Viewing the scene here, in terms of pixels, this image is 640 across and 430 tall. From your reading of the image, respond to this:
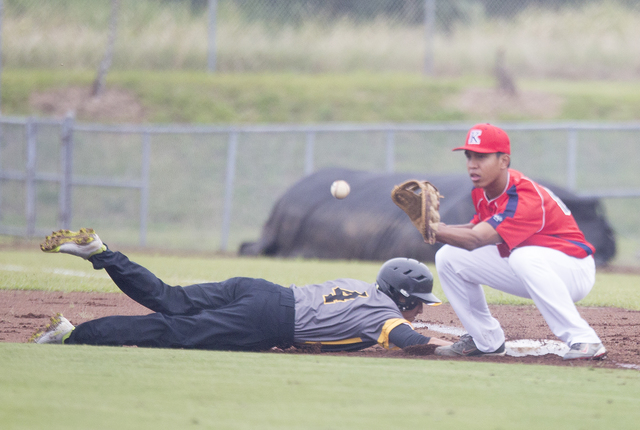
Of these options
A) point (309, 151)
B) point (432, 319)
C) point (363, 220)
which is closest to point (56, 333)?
point (432, 319)

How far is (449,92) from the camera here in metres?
17.8

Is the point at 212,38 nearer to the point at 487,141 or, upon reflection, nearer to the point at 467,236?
the point at 487,141

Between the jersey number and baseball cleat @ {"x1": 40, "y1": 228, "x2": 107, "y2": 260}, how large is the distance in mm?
1282

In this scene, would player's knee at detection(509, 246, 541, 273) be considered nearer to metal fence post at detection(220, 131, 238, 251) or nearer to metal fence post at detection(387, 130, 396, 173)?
metal fence post at detection(387, 130, 396, 173)

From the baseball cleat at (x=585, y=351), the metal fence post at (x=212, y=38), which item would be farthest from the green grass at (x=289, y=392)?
the metal fence post at (x=212, y=38)

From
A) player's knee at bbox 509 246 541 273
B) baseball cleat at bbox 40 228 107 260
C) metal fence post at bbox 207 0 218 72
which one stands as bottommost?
baseball cleat at bbox 40 228 107 260

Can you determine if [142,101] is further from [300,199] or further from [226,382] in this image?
[226,382]

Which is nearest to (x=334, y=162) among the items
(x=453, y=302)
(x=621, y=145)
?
(x=621, y=145)

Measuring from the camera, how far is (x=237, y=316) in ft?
13.1

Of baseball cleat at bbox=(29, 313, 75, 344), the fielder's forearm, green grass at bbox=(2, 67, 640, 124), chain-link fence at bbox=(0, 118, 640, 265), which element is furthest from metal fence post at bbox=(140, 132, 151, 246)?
the fielder's forearm

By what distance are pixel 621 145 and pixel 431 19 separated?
539 centimetres

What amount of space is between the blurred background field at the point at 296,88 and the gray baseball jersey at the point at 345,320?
9350 mm

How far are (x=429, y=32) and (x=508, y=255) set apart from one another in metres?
13.2

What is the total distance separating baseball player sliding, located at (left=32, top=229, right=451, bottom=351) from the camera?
12.8 feet
